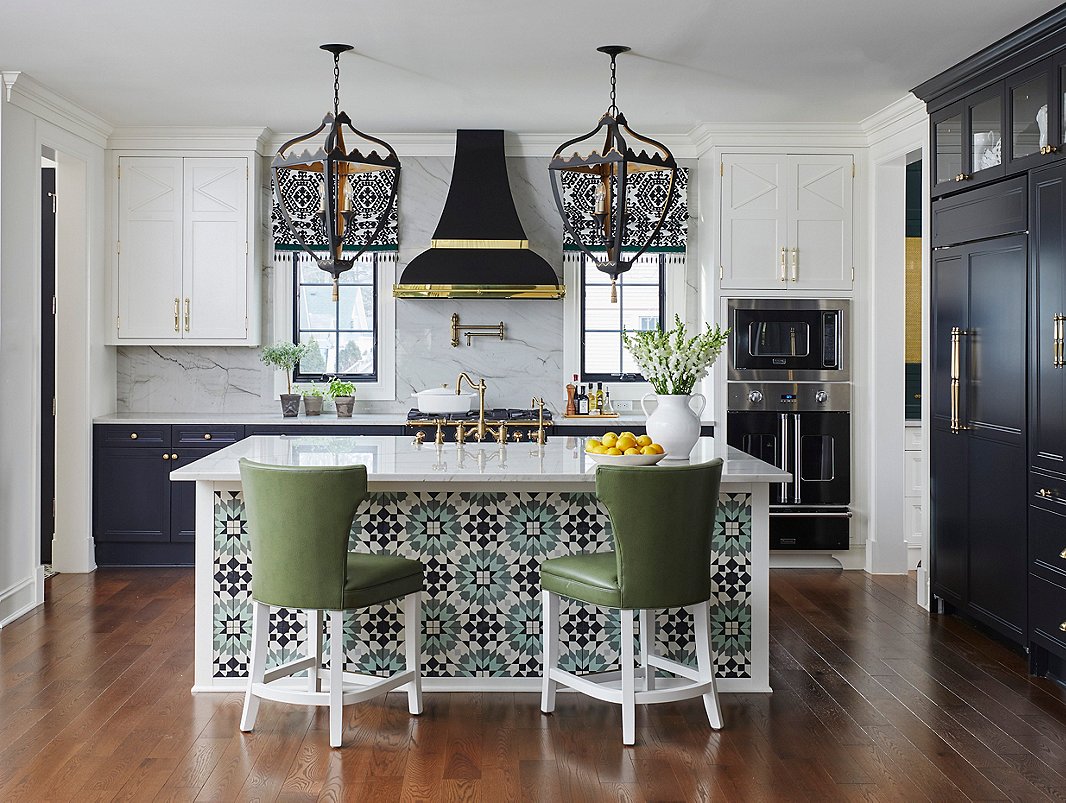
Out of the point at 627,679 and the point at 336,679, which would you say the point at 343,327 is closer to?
the point at 336,679

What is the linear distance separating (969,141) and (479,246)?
2779 millimetres

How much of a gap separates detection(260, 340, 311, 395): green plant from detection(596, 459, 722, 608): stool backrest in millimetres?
3643

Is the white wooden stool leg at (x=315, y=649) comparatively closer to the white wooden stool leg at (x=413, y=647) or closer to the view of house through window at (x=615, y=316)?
the white wooden stool leg at (x=413, y=647)

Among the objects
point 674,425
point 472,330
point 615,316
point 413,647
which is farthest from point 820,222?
point 413,647

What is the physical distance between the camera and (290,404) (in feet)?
20.6

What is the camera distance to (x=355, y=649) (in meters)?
3.85

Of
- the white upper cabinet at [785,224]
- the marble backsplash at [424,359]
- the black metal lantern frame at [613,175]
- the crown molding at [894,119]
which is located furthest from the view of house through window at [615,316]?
the black metal lantern frame at [613,175]

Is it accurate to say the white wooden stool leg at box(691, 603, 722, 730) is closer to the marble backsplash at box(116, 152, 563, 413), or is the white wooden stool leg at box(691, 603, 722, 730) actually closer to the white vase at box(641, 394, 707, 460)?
the white vase at box(641, 394, 707, 460)

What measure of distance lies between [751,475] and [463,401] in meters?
2.79

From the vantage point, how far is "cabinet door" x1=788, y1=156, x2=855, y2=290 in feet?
20.1

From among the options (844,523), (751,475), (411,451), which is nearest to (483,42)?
(411,451)

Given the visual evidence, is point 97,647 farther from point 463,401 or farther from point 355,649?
point 463,401

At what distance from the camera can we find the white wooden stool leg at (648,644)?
11.3ft

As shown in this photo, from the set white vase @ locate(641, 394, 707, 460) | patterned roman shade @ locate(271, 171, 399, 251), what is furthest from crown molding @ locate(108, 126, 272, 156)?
white vase @ locate(641, 394, 707, 460)
